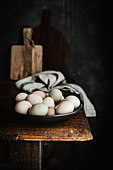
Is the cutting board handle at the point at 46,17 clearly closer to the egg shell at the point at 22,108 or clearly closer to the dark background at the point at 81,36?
the dark background at the point at 81,36

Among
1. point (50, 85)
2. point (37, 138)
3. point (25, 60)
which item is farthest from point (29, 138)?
point (25, 60)

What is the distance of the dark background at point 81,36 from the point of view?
1.57 metres

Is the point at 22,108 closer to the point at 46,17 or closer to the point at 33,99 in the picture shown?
the point at 33,99

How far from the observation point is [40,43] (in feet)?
5.18

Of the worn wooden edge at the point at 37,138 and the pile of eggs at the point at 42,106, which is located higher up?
the pile of eggs at the point at 42,106

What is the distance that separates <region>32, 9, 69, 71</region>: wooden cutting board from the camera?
1.57 meters

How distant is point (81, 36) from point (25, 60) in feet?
1.60

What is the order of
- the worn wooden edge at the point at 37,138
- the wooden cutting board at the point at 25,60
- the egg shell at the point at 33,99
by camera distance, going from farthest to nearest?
the wooden cutting board at the point at 25,60, the egg shell at the point at 33,99, the worn wooden edge at the point at 37,138

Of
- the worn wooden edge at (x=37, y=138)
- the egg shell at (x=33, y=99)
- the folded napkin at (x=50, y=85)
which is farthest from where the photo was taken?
the folded napkin at (x=50, y=85)

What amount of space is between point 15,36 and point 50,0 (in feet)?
1.30

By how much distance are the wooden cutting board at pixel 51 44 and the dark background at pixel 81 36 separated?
40mm

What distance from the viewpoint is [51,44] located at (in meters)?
1.59

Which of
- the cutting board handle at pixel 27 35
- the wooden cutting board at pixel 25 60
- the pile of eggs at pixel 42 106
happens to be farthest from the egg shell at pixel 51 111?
the cutting board handle at pixel 27 35

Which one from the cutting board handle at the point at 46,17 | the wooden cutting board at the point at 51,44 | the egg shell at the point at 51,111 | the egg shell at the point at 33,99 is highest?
the cutting board handle at the point at 46,17
